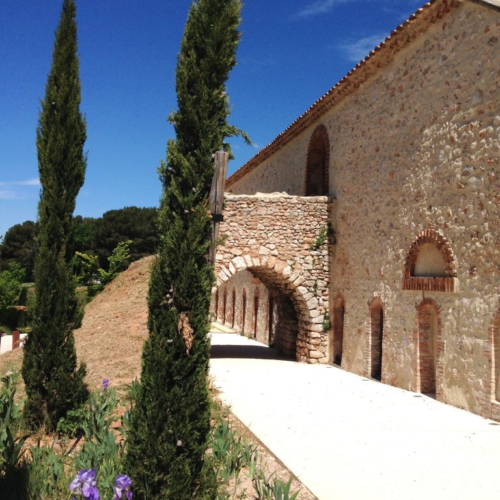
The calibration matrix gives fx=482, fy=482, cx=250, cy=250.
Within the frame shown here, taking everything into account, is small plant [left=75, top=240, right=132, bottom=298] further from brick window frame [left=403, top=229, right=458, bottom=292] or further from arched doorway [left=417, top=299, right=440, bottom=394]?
arched doorway [left=417, top=299, right=440, bottom=394]

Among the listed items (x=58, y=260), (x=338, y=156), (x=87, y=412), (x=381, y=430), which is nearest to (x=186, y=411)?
(x=87, y=412)

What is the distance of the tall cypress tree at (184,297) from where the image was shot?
12.8 ft

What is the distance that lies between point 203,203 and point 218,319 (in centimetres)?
2186

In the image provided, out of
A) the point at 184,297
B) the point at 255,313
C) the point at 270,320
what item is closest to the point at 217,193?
the point at 184,297

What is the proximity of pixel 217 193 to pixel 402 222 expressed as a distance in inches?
242

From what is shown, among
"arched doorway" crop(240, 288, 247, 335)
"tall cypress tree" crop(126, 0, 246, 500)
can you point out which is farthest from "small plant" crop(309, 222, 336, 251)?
"tall cypress tree" crop(126, 0, 246, 500)

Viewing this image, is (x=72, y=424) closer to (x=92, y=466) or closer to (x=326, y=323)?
(x=92, y=466)

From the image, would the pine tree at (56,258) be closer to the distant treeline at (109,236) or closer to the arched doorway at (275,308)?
the arched doorway at (275,308)

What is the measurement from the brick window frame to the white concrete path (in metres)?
1.99

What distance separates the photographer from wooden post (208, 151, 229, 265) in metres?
4.41

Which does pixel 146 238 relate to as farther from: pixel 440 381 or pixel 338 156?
pixel 440 381

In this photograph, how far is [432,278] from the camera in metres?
8.46

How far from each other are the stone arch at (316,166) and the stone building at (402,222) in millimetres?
33

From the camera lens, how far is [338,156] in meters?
12.7
